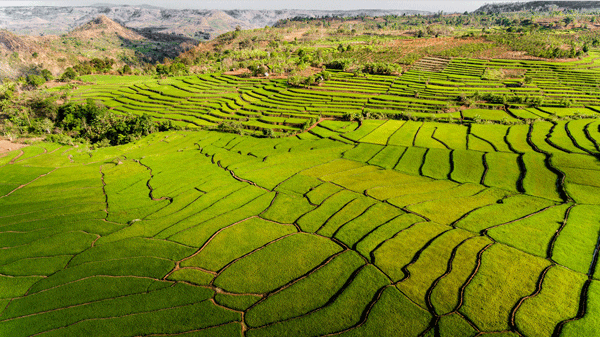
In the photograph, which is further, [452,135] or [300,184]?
[452,135]

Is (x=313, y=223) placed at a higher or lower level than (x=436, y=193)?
higher

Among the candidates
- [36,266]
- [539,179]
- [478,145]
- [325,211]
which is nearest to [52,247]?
[36,266]

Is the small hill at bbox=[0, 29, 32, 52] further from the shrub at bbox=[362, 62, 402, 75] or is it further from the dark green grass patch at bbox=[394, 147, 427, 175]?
the dark green grass patch at bbox=[394, 147, 427, 175]

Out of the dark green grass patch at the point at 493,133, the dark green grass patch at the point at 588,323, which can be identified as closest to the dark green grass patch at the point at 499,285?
the dark green grass patch at the point at 588,323

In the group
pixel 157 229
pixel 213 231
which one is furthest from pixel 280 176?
pixel 157 229

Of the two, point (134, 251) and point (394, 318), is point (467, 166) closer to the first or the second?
point (394, 318)

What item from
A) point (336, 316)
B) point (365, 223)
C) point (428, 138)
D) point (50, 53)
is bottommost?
point (336, 316)

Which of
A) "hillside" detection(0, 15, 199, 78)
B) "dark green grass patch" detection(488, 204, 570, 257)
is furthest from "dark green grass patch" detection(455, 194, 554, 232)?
"hillside" detection(0, 15, 199, 78)

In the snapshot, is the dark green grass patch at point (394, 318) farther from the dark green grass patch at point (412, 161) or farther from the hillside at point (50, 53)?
the hillside at point (50, 53)
